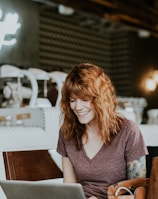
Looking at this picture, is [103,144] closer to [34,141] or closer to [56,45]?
[34,141]

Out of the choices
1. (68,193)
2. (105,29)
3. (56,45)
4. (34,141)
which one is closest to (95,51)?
(105,29)

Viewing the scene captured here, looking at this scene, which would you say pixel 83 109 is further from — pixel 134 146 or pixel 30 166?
pixel 30 166

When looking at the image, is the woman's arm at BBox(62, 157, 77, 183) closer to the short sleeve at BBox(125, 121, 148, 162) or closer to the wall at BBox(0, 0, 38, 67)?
the short sleeve at BBox(125, 121, 148, 162)

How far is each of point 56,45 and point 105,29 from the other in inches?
79.3

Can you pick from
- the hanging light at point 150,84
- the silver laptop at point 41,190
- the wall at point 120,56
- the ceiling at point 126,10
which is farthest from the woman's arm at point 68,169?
the hanging light at point 150,84

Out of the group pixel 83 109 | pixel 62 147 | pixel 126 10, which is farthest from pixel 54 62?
pixel 83 109

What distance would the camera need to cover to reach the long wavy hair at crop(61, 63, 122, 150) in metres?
2.05

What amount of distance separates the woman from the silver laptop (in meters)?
0.37

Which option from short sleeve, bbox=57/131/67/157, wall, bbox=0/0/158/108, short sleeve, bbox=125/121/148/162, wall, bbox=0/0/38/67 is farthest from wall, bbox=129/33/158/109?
short sleeve, bbox=125/121/148/162

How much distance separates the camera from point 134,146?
2047 millimetres

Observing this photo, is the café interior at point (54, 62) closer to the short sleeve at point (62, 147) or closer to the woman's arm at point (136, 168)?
the short sleeve at point (62, 147)

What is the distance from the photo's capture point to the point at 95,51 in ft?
39.2

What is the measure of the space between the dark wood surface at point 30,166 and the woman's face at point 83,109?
449 millimetres

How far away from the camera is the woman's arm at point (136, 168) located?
6.63 ft
